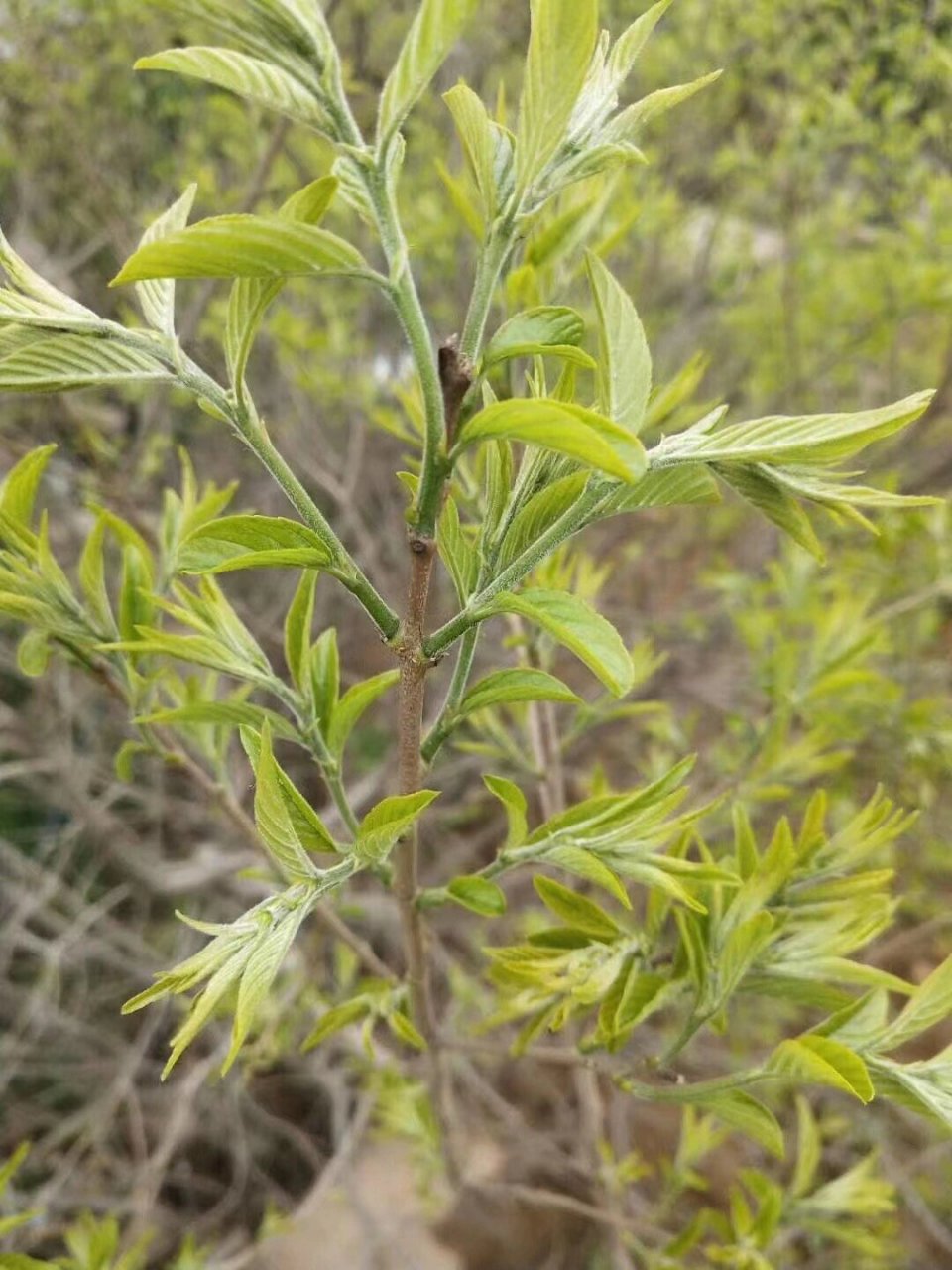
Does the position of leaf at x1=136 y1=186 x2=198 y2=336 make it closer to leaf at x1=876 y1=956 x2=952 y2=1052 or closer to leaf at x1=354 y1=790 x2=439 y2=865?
leaf at x1=354 y1=790 x2=439 y2=865

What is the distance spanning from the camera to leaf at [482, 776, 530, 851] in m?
0.63

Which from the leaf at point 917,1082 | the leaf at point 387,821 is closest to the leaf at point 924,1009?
the leaf at point 917,1082

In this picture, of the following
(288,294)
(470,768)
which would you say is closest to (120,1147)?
(470,768)

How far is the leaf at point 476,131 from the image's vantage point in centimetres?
45

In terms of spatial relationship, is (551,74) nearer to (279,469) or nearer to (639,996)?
(279,469)

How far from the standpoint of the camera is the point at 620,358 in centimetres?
51

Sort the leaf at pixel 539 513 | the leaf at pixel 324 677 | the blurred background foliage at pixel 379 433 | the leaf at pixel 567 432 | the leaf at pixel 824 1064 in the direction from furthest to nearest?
1. the blurred background foliage at pixel 379 433
2. the leaf at pixel 324 677
3. the leaf at pixel 824 1064
4. the leaf at pixel 539 513
5. the leaf at pixel 567 432

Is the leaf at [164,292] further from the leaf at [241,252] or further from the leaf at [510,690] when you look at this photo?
the leaf at [510,690]

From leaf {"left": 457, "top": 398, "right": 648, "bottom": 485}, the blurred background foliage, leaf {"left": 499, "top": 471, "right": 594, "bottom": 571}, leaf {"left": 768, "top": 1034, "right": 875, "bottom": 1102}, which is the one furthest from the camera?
the blurred background foliage

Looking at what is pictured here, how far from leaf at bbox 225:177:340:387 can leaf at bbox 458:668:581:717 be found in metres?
0.24

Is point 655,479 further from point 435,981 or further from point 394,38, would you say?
point 394,38

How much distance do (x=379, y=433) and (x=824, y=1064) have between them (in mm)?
2809

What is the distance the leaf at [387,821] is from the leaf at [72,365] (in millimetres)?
268

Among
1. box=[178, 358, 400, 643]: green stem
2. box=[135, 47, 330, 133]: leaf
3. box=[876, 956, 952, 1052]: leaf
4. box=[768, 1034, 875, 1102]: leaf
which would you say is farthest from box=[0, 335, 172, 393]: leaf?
box=[876, 956, 952, 1052]: leaf
